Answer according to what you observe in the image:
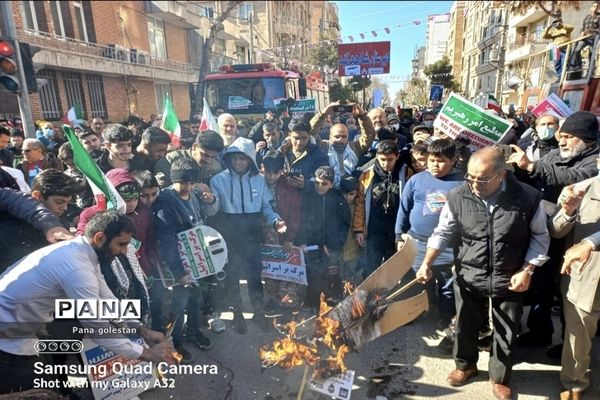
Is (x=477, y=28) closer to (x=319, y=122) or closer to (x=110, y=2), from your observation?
(x=110, y=2)

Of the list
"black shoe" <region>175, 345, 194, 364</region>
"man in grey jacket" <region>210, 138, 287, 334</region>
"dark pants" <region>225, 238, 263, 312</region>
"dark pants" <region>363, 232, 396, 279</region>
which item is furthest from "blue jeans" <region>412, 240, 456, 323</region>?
"black shoe" <region>175, 345, 194, 364</region>

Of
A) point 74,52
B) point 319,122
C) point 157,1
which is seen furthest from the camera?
point 157,1

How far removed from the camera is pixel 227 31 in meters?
→ 28.9

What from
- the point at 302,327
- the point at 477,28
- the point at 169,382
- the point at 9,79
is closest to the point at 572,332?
the point at 302,327

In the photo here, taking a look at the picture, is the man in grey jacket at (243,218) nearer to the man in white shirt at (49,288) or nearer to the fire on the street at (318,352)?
the fire on the street at (318,352)

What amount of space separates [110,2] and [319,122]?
1530cm

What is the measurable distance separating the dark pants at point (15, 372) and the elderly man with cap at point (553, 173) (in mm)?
3811

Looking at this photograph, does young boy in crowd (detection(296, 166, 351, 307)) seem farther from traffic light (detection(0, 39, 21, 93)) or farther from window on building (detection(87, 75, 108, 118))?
window on building (detection(87, 75, 108, 118))

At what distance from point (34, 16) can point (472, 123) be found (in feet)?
49.1

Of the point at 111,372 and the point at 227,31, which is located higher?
the point at 227,31

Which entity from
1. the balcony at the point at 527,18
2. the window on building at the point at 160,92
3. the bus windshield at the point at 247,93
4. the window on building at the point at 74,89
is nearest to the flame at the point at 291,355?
the bus windshield at the point at 247,93

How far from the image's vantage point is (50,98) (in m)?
12.6

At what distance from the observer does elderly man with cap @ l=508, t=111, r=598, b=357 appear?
10.2ft

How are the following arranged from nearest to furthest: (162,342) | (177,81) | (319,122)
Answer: (162,342)
(319,122)
(177,81)
